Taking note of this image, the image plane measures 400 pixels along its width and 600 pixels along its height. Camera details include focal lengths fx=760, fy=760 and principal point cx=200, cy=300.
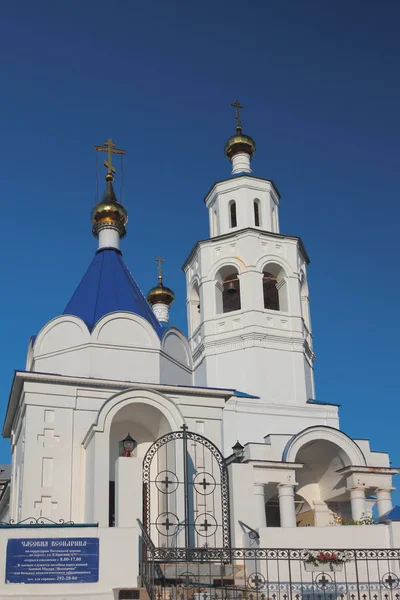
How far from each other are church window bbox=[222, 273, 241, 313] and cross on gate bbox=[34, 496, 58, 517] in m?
10.1

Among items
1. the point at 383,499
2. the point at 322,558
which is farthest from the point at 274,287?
the point at 322,558

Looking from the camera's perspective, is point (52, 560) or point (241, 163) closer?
point (52, 560)

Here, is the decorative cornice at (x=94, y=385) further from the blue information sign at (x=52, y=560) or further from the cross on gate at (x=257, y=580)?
the cross on gate at (x=257, y=580)

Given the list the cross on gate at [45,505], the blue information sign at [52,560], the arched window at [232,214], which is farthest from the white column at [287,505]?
the arched window at [232,214]

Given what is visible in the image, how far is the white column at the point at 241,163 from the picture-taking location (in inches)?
926

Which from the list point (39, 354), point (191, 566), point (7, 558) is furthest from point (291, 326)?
point (7, 558)

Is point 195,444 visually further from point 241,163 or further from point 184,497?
point 241,163

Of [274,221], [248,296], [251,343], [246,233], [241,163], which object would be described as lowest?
[251,343]

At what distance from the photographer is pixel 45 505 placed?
41.5ft

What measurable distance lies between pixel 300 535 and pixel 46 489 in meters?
4.42

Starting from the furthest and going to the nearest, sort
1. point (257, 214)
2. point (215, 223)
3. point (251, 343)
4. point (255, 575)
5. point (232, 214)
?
point (215, 223), point (232, 214), point (257, 214), point (251, 343), point (255, 575)

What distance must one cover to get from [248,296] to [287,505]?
6549 mm

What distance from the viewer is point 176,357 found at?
15305mm

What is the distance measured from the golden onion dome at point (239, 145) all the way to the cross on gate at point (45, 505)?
1412 centimetres
